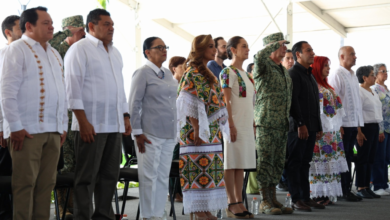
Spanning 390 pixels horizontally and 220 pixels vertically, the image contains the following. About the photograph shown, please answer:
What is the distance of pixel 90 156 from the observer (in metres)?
3.06

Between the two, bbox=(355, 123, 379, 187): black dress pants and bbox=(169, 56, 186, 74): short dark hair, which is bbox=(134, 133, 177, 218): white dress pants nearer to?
bbox=(169, 56, 186, 74): short dark hair

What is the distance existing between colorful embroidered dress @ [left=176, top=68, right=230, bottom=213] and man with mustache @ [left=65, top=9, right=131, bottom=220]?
0.71 metres

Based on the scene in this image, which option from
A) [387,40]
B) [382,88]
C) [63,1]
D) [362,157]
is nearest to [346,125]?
[362,157]

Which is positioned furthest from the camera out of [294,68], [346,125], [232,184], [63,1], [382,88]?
[63,1]

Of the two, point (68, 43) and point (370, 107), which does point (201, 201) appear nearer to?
point (68, 43)

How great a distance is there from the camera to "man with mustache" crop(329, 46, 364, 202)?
18.4 ft

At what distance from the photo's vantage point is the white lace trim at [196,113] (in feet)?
12.5

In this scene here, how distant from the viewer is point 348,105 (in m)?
5.62

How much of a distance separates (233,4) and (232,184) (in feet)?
25.0

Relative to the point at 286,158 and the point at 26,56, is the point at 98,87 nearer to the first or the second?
the point at 26,56

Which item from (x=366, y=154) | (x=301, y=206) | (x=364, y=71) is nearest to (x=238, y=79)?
(x=301, y=206)

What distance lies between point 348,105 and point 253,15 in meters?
6.81

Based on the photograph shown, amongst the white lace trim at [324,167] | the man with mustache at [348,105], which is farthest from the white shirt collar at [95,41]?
the man with mustache at [348,105]

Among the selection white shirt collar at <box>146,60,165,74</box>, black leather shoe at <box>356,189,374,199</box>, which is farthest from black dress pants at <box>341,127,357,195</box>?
white shirt collar at <box>146,60,165,74</box>
